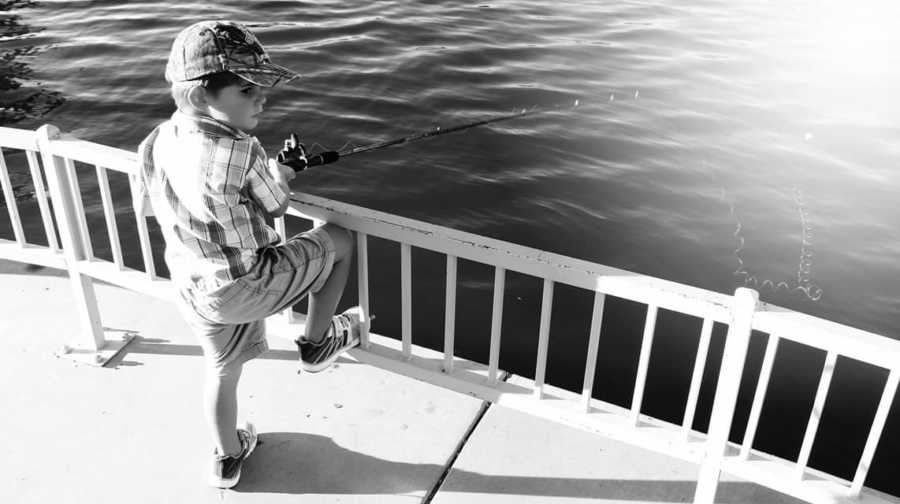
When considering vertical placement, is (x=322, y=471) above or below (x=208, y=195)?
below

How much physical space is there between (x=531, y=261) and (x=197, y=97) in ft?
4.10

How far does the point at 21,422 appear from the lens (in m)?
3.50

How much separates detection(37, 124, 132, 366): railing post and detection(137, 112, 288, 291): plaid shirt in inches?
37.6

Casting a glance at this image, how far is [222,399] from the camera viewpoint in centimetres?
293

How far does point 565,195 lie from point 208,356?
207 inches

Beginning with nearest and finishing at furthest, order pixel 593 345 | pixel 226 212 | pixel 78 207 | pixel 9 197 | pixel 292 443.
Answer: pixel 226 212
pixel 593 345
pixel 292 443
pixel 78 207
pixel 9 197

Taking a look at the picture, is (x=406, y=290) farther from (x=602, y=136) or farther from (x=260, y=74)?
(x=602, y=136)

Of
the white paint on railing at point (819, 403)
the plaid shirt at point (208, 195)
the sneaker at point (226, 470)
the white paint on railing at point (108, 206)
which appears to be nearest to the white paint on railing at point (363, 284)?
the plaid shirt at point (208, 195)

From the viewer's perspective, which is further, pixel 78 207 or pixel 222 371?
pixel 78 207

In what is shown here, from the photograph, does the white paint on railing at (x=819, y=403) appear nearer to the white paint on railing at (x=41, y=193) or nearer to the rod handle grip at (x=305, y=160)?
the rod handle grip at (x=305, y=160)

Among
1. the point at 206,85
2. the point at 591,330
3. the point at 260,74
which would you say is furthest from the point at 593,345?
the point at 206,85

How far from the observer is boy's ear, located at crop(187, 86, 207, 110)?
242 centimetres

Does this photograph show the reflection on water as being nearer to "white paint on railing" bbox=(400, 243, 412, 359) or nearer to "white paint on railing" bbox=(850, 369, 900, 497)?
"white paint on railing" bbox=(400, 243, 412, 359)

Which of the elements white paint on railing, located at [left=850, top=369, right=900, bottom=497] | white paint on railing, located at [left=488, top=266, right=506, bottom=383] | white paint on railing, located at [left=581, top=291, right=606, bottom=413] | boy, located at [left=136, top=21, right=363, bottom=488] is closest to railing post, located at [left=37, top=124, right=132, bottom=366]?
boy, located at [left=136, top=21, right=363, bottom=488]
